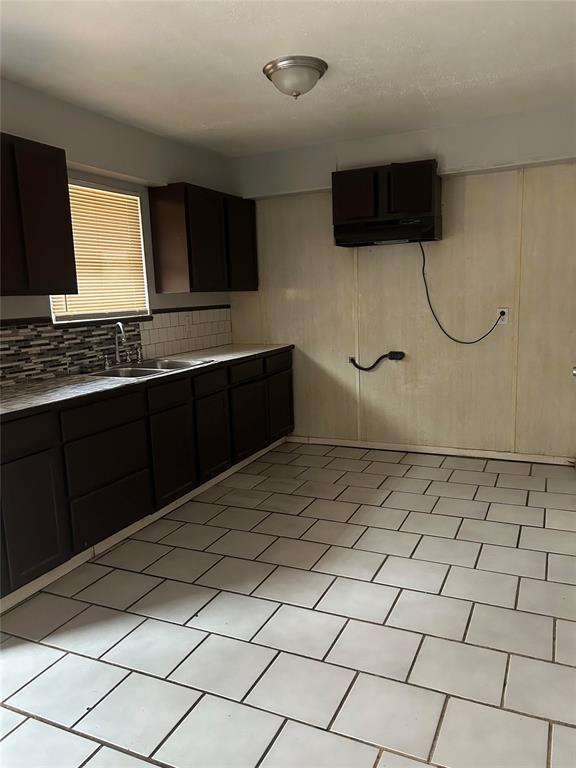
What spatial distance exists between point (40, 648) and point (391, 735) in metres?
1.39

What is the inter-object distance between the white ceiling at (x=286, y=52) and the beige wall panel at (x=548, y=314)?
0.60 metres

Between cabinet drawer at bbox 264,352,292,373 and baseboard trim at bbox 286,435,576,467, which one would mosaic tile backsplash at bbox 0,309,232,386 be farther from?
baseboard trim at bbox 286,435,576,467

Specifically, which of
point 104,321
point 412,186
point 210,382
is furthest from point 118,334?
point 412,186

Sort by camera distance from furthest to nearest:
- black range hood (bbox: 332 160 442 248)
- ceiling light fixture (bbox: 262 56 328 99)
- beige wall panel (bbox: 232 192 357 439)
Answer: beige wall panel (bbox: 232 192 357 439) → black range hood (bbox: 332 160 442 248) → ceiling light fixture (bbox: 262 56 328 99)

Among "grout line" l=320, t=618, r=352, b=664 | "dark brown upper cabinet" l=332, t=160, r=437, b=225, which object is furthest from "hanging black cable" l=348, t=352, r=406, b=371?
"grout line" l=320, t=618, r=352, b=664

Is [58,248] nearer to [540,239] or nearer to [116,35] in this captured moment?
[116,35]

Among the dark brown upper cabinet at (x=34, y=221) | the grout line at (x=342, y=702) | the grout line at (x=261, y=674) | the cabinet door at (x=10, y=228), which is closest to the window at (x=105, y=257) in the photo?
the dark brown upper cabinet at (x=34, y=221)

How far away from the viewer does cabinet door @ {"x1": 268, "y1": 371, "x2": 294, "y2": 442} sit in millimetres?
4766

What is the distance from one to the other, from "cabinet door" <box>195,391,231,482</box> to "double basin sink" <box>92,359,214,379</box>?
271mm

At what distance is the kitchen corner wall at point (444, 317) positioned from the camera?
13.6ft

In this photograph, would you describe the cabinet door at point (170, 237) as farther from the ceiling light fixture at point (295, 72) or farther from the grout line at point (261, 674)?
the grout line at point (261, 674)

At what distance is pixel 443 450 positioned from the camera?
466 cm

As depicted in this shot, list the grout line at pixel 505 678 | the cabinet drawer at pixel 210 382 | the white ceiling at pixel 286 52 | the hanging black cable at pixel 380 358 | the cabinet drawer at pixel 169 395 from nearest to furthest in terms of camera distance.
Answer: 1. the grout line at pixel 505 678
2. the white ceiling at pixel 286 52
3. the cabinet drawer at pixel 169 395
4. the cabinet drawer at pixel 210 382
5. the hanging black cable at pixel 380 358

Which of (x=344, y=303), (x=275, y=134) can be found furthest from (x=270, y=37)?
(x=344, y=303)
